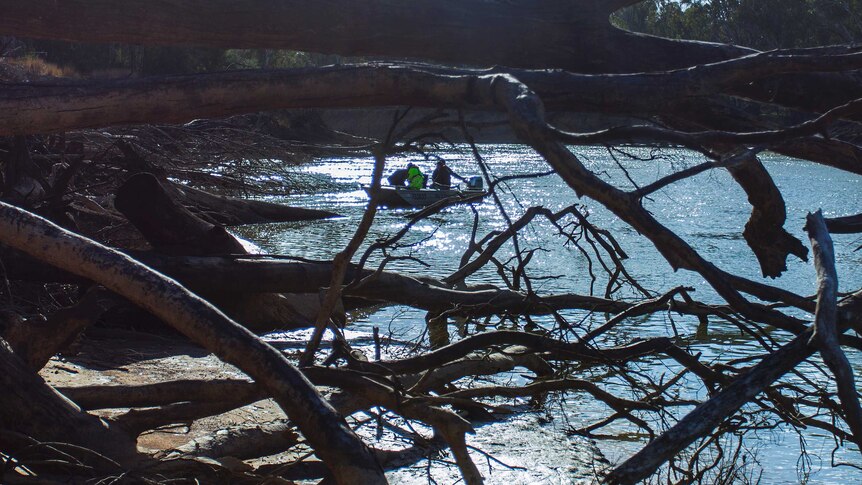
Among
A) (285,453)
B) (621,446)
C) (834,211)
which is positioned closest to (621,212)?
(285,453)

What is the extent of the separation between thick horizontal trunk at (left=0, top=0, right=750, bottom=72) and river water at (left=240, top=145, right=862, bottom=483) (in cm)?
47

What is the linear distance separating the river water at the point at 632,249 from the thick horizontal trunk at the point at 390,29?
0.47 meters

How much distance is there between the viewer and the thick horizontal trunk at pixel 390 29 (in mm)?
3689

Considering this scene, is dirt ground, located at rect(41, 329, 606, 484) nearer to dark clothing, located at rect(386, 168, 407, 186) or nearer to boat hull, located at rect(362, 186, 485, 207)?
boat hull, located at rect(362, 186, 485, 207)

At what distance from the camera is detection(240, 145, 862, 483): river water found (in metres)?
6.47

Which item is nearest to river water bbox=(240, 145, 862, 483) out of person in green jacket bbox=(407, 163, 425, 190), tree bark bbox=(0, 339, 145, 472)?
person in green jacket bbox=(407, 163, 425, 190)

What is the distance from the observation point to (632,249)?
1672 cm

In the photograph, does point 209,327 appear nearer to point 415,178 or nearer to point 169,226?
point 169,226

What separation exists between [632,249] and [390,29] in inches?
523

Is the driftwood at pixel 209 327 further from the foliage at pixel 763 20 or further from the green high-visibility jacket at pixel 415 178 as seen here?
the foliage at pixel 763 20

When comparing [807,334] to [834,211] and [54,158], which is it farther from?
[834,211]

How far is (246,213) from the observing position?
715 inches

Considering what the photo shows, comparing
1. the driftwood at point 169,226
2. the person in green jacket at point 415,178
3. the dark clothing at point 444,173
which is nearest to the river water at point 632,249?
the dark clothing at point 444,173

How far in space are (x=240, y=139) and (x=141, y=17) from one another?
6472 mm
